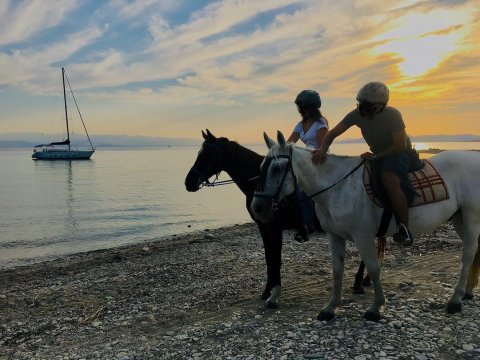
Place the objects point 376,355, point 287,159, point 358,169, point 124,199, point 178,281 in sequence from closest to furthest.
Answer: point 376,355, point 287,159, point 358,169, point 178,281, point 124,199

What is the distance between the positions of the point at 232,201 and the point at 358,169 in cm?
3295

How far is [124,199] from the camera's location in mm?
38469

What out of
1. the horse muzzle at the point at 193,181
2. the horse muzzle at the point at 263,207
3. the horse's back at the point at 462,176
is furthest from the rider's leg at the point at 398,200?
the horse muzzle at the point at 193,181

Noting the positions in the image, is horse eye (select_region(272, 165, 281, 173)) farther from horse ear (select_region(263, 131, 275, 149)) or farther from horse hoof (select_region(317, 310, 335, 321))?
horse hoof (select_region(317, 310, 335, 321))

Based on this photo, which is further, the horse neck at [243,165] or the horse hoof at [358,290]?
the horse hoof at [358,290]

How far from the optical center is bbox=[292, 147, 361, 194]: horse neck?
5.81 m

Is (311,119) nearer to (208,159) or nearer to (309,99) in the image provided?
(309,99)

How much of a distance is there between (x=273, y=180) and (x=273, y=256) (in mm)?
2208

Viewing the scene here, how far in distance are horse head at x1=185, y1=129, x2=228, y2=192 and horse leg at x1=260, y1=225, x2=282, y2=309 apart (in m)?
1.48

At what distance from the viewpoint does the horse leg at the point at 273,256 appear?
23.2 feet

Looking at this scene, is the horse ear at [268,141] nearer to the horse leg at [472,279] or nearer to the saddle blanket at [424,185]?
the saddle blanket at [424,185]

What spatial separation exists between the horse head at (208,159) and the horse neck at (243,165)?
0.17 meters

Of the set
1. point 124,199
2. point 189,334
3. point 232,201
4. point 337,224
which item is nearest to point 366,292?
point 337,224

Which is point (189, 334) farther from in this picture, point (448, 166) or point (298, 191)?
point (448, 166)
